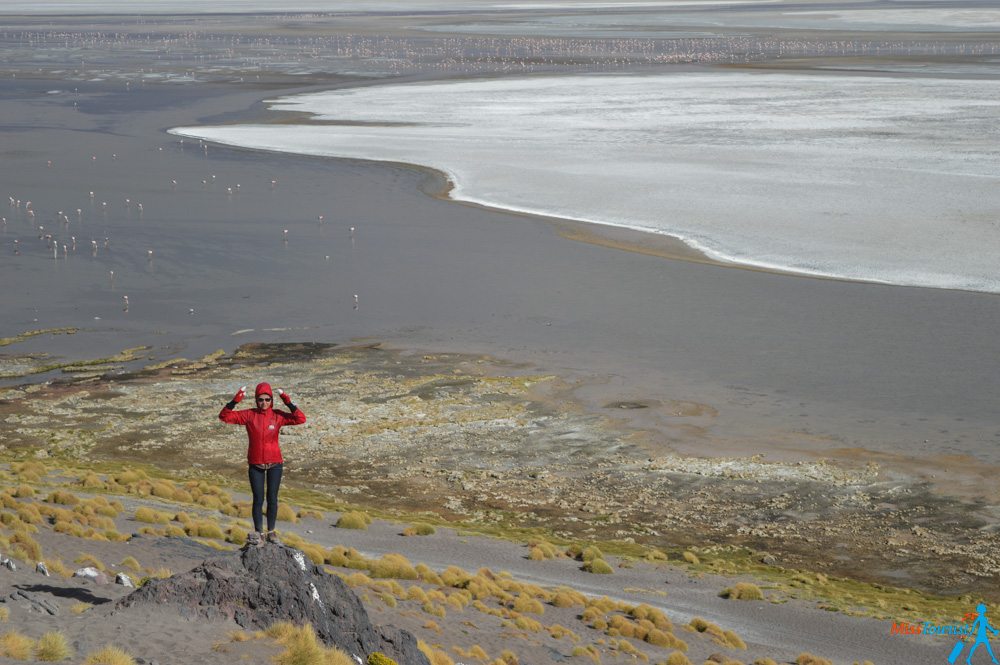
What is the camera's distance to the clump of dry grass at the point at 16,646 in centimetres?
914

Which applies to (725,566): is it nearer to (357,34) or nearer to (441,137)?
(441,137)

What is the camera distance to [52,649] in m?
9.27

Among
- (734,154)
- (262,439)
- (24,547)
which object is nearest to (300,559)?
(262,439)

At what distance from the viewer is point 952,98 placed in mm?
64812

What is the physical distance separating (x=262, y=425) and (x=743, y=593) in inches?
303

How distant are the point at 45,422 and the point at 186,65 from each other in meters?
76.6

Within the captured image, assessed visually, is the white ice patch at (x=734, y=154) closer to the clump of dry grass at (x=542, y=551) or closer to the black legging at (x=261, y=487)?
the clump of dry grass at (x=542, y=551)

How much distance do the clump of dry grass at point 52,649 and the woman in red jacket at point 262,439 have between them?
2.42 m

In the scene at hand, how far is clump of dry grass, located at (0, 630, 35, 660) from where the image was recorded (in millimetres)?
9141

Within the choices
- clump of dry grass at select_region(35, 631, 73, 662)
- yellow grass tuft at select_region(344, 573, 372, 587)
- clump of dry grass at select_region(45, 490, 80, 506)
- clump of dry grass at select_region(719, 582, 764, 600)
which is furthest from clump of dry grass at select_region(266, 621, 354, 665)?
clump of dry grass at select_region(45, 490, 80, 506)

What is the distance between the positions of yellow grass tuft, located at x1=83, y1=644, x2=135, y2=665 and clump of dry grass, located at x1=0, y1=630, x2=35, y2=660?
0.40 metres

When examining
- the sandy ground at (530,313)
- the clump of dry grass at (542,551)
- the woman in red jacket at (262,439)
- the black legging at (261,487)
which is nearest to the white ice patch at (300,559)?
the woman in red jacket at (262,439)

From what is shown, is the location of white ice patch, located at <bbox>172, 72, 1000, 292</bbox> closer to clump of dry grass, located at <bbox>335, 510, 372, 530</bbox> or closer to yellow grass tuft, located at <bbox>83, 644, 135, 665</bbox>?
clump of dry grass, located at <bbox>335, 510, 372, 530</bbox>

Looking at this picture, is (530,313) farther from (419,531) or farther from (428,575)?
(428,575)
